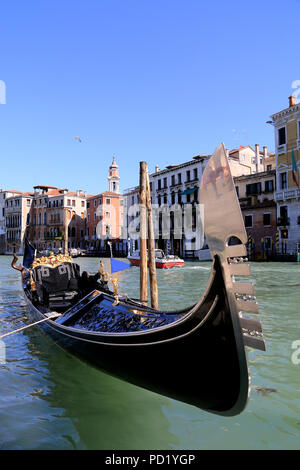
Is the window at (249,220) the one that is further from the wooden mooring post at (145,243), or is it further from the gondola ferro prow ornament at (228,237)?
the gondola ferro prow ornament at (228,237)

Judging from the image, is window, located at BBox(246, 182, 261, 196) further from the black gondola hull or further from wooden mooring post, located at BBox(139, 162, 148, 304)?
the black gondola hull

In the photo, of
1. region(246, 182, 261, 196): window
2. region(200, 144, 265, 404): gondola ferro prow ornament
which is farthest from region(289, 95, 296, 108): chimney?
region(200, 144, 265, 404): gondola ferro prow ornament

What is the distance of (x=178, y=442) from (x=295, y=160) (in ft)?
67.7

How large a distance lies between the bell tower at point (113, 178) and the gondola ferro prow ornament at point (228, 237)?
53.0m

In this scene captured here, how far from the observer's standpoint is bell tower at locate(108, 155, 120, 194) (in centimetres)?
5469

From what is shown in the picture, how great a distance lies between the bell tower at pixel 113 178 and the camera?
5469 centimetres

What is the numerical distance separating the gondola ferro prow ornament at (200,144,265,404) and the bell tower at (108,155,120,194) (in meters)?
53.0

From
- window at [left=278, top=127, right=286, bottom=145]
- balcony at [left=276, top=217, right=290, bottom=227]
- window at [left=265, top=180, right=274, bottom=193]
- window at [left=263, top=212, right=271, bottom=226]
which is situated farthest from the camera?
window at [left=265, top=180, right=274, bottom=193]

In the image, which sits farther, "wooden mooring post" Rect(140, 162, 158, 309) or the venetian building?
the venetian building

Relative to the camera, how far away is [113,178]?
5469 cm

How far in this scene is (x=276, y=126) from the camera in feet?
70.7

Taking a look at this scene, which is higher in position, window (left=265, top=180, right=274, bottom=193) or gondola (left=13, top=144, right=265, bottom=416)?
window (left=265, top=180, right=274, bottom=193)
